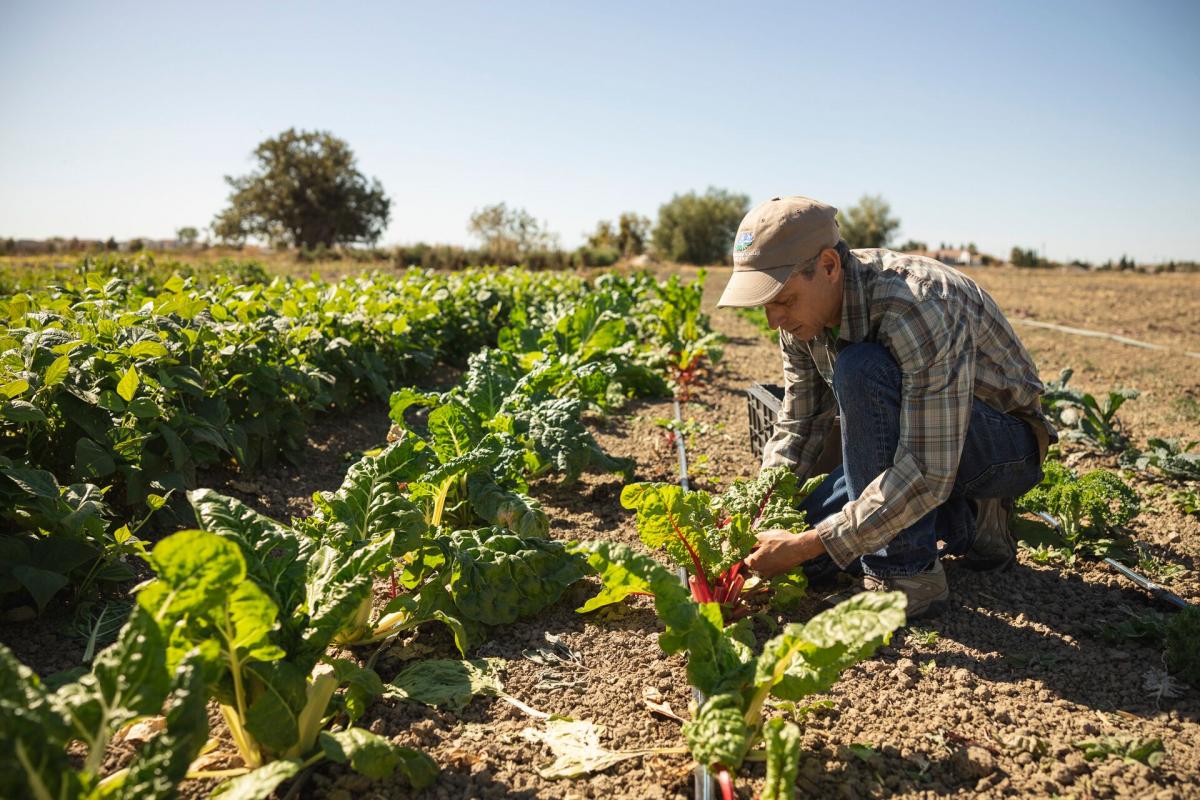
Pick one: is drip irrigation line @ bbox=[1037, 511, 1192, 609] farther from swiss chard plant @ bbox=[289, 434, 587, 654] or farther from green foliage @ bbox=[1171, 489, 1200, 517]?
swiss chard plant @ bbox=[289, 434, 587, 654]

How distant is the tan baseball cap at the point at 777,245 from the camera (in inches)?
91.5

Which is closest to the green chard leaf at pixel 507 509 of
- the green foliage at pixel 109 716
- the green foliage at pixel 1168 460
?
the green foliage at pixel 109 716

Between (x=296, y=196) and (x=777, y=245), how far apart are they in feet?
159

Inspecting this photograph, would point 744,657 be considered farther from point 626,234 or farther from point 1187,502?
point 626,234

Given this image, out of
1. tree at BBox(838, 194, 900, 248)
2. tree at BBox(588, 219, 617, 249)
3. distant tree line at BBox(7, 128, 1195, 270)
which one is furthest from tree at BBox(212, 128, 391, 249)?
tree at BBox(838, 194, 900, 248)

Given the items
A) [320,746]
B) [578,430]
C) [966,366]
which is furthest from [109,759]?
[966,366]

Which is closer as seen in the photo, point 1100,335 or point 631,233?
point 1100,335

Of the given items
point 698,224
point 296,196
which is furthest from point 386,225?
point 698,224

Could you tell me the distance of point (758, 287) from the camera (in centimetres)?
232

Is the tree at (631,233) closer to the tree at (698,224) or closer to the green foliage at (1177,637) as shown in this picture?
the tree at (698,224)

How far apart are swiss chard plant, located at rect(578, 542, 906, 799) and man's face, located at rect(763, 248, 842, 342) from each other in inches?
37.1

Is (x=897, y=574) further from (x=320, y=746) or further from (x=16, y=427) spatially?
(x=16, y=427)

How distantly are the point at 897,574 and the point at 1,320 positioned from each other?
12.7 ft

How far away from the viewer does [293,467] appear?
445 centimetres
